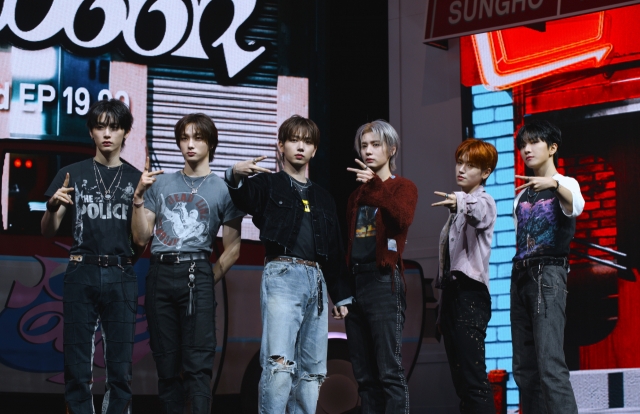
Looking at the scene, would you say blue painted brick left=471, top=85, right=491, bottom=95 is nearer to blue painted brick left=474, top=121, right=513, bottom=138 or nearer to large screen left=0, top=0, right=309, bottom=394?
blue painted brick left=474, top=121, right=513, bottom=138

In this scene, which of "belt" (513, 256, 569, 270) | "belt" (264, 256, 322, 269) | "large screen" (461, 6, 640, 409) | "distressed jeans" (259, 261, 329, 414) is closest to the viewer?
"distressed jeans" (259, 261, 329, 414)

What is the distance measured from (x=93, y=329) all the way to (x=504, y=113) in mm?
3007

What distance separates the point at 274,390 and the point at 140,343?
1.91 meters

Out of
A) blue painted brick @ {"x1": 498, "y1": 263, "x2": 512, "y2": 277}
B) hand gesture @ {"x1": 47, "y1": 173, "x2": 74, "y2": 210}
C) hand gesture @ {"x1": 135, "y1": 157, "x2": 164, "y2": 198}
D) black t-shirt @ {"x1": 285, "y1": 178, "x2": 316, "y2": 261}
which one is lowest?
blue painted brick @ {"x1": 498, "y1": 263, "x2": 512, "y2": 277}

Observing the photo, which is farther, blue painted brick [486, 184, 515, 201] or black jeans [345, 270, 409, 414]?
blue painted brick [486, 184, 515, 201]

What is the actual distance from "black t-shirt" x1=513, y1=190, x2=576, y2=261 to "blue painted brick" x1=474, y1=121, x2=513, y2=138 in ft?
4.61

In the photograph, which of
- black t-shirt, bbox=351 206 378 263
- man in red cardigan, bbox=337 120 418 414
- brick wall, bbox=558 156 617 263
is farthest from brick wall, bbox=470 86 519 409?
black t-shirt, bbox=351 206 378 263

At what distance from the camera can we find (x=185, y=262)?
140 inches

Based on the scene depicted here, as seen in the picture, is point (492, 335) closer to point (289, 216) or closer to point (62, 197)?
point (289, 216)

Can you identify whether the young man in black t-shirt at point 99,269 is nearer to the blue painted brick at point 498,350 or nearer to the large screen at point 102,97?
the large screen at point 102,97

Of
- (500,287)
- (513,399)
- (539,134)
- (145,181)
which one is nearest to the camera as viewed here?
(145,181)

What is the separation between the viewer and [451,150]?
17.6 feet

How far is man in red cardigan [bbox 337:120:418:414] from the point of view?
11.7 feet

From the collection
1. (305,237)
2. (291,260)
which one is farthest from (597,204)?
(291,260)
